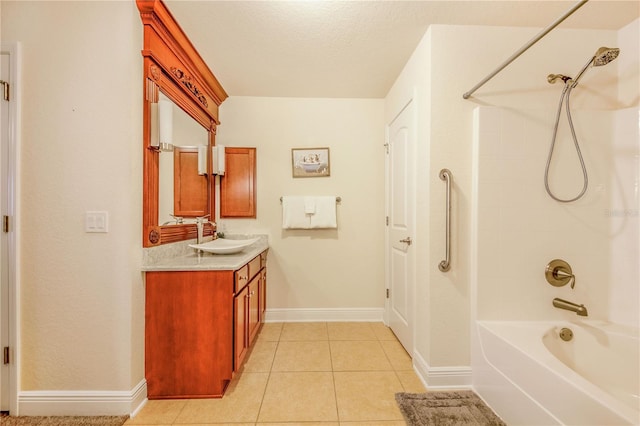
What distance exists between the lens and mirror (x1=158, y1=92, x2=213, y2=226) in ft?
5.56

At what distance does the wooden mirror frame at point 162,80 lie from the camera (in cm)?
150

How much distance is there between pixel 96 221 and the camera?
4.61 feet

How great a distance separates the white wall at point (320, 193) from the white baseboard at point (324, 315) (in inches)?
0.4

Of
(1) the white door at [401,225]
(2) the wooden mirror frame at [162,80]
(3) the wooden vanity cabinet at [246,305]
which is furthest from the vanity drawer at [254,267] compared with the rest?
(1) the white door at [401,225]

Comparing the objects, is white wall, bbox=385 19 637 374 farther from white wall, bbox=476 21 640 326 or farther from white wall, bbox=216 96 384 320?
white wall, bbox=216 96 384 320

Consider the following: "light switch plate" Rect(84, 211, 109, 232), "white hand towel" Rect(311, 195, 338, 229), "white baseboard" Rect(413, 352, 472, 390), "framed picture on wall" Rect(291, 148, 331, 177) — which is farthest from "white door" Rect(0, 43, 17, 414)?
"white baseboard" Rect(413, 352, 472, 390)

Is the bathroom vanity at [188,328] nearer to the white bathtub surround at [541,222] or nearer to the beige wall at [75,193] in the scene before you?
the beige wall at [75,193]

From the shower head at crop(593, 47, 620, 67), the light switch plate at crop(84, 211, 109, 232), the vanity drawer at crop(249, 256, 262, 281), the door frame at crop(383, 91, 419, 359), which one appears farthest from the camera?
the vanity drawer at crop(249, 256, 262, 281)

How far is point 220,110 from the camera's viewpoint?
2648 mm

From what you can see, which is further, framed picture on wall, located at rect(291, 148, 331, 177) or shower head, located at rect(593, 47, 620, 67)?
framed picture on wall, located at rect(291, 148, 331, 177)

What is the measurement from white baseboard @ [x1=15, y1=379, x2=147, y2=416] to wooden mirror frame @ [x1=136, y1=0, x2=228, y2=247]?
815mm

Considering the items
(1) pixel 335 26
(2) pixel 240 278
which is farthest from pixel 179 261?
(1) pixel 335 26

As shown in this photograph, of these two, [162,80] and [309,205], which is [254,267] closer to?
[309,205]

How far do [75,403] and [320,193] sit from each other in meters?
2.19
